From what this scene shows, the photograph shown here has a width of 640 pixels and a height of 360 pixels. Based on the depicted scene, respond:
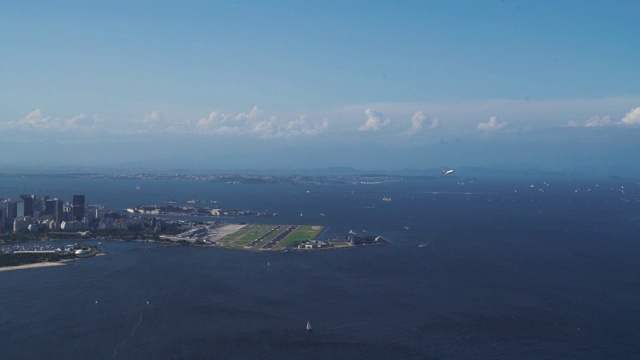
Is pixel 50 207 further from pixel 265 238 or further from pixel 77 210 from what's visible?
pixel 265 238

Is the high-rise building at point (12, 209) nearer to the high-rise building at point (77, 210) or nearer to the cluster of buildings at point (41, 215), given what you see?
the cluster of buildings at point (41, 215)

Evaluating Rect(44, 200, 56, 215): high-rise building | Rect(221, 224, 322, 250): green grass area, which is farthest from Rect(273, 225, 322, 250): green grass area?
Rect(44, 200, 56, 215): high-rise building

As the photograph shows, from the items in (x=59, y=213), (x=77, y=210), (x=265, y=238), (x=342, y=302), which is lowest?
(x=342, y=302)

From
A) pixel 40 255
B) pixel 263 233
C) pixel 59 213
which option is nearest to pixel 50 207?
pixel 59 213

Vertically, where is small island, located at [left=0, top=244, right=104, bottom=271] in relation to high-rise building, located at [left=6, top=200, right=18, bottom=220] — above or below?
below

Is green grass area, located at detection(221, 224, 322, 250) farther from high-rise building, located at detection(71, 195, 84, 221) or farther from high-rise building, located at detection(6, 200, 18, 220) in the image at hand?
high-rise building, located at detection(6, 200, 18, 220)

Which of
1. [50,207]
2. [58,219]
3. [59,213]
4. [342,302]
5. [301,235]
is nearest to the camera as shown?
[342,302]

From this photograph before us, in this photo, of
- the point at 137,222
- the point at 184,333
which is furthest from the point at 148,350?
the point at 137,222

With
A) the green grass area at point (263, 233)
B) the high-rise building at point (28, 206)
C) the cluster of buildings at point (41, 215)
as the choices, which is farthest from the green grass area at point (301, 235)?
the high-rise building at point (28, 206)
